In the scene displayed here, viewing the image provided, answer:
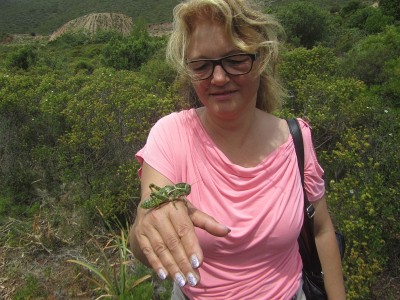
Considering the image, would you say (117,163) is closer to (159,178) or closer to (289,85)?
(289,85)

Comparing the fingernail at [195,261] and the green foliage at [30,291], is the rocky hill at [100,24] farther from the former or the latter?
the fingernail at [195,261]

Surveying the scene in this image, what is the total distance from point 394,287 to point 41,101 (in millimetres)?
5057

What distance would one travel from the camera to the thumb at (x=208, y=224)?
93cm

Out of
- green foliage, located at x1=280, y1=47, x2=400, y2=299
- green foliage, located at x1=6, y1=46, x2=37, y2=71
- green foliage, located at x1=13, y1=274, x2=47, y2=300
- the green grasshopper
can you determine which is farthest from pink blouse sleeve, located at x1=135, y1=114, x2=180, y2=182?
green foliage, located at x1=6, y1=46, x2=37, y2=71

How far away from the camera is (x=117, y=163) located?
4.87 meters

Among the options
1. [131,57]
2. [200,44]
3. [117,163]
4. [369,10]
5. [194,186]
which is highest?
[200,44]

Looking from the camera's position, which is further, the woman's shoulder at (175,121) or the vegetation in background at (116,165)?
the vegetation in background at (116,165)

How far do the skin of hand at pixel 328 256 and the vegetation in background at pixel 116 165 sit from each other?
1.01 meters

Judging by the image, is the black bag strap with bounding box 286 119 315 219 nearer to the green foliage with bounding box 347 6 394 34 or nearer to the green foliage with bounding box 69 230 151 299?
the green foliage with bounding box 69 230 151 299

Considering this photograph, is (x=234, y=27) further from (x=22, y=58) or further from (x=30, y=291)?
(x=22, y=58)

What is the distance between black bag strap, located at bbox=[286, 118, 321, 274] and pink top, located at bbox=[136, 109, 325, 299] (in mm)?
43

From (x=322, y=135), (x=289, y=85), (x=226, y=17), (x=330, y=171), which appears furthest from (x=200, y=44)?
(x=289, y=85)

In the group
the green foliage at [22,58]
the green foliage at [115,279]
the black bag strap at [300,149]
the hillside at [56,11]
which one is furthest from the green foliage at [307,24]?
the hillside at [56,11]

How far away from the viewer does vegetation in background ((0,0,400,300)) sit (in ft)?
10.8
